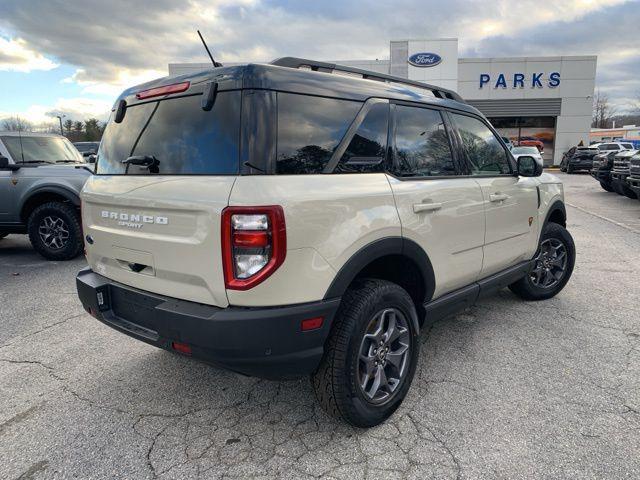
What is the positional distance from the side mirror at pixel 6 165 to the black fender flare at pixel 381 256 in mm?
6248

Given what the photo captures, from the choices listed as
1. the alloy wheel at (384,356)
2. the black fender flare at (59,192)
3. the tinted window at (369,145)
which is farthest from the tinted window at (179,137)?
the black fender flare at (59,192)

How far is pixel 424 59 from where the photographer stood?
26.8 metres

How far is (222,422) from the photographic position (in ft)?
8.91

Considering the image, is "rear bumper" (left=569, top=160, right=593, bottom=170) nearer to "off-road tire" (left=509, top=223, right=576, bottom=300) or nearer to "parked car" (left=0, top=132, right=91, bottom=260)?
"off-road tire" (left=509, top=223, right=576, bottom=300)

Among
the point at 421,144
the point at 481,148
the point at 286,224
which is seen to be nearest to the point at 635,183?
the point at 481,148

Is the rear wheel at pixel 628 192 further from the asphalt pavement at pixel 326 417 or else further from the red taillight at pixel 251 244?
the red taillight at pixel 251 244

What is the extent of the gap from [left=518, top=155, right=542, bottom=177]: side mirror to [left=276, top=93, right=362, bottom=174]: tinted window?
7.06 feet

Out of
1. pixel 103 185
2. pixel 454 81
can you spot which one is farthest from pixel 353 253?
pixel 454 81

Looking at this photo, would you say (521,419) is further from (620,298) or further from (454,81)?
(454,81)

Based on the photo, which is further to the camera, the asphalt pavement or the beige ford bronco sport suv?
the asphalt pavement

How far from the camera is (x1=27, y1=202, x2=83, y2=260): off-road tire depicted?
664cm

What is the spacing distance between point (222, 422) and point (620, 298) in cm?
430

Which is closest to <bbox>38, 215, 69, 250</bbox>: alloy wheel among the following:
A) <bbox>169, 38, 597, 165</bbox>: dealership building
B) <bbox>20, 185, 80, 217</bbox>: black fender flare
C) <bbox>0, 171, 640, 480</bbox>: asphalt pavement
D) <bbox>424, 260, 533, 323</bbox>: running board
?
<bbox>20, 185, 80, 217</bbox>: black fender flare

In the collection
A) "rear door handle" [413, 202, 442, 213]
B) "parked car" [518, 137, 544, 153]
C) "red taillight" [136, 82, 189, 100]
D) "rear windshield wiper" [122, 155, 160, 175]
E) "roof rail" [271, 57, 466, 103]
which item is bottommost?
"rear door handle" [413, 202, 442, 213]
